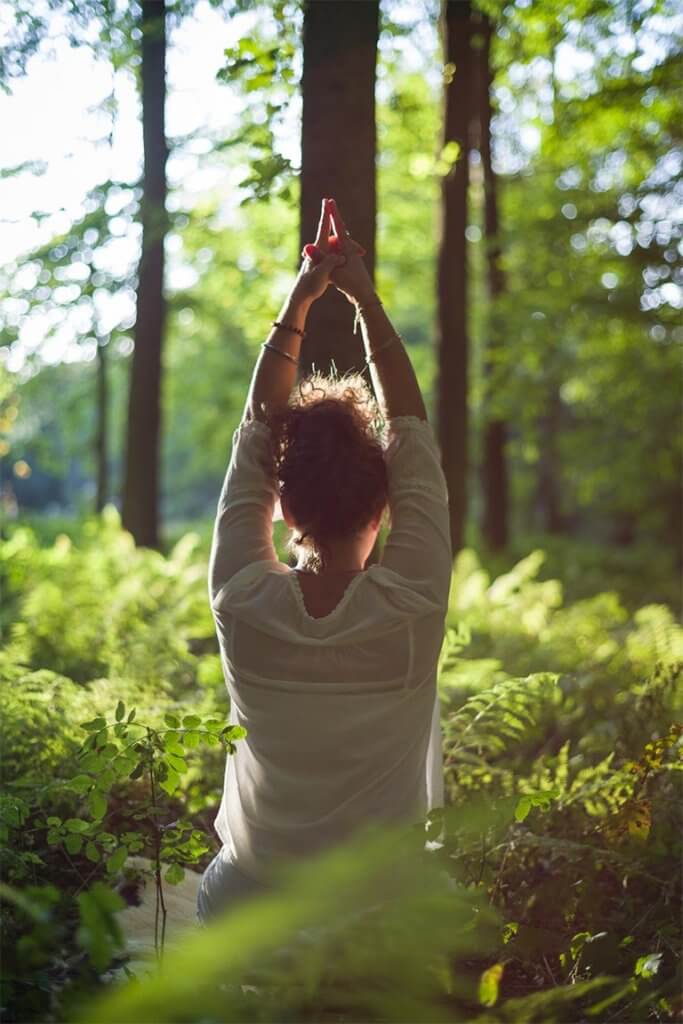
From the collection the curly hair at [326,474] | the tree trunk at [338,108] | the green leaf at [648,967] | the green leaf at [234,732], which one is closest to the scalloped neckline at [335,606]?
the curly hair at [326,474]

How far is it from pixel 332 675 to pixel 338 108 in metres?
2.90

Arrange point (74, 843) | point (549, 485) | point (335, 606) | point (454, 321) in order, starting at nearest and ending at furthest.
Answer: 1. point (335, 606)
2. point (74, 843)
3. point (454, 321)
4. point (549, 485)

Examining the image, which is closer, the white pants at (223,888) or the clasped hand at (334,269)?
the white pants at (223,888)

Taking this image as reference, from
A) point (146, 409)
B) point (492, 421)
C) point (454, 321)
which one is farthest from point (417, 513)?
point (492, 421)

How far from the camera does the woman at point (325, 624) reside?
275cm

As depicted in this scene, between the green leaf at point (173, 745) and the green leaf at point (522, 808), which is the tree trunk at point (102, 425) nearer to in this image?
the green leaf at point (173, 745)

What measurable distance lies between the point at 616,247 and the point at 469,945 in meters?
13.2

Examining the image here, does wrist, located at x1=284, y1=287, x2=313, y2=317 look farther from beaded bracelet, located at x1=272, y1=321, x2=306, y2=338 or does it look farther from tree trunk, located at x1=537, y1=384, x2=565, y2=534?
tree trunk, located at x1=537, y1=384, x2=565, y2=534

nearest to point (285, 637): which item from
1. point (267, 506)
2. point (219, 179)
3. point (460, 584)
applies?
point (267, 506)

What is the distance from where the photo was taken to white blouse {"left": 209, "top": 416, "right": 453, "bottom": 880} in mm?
2746

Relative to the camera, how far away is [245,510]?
9.68 feet

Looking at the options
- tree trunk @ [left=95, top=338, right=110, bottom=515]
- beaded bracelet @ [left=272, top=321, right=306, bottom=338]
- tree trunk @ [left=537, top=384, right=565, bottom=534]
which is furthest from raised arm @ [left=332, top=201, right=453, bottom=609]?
tree trunk @ [left=537, top=384, right=565, bottom=534]

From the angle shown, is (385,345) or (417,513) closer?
(417,513)

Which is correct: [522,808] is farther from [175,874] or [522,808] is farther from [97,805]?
[97,805]
